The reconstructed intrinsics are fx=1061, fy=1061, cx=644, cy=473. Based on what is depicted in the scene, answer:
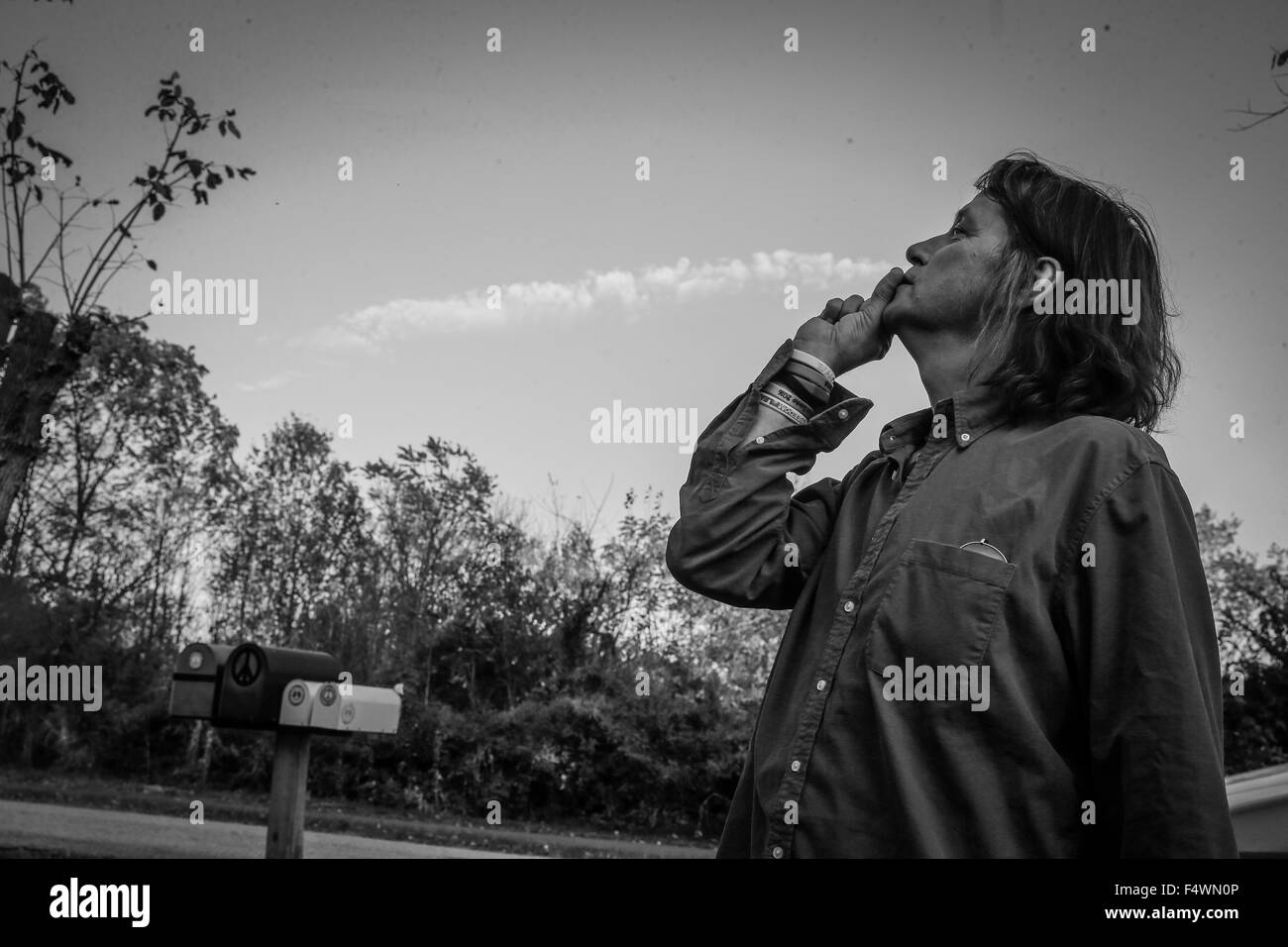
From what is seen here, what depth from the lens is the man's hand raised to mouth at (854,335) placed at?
1725 mm

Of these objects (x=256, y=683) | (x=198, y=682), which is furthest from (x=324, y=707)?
(x=198, y=682)

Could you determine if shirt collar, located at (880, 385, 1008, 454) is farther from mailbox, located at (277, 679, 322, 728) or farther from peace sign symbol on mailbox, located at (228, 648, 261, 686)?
peace sign symbol on mailbox, located at (228, 648, 261, 686)

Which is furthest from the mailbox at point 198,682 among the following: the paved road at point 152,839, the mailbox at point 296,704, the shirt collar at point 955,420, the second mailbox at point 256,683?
the shirt collar at point 955,420

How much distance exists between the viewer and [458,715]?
10844mm

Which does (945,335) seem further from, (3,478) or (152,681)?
(152,681)

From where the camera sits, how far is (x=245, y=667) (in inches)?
150

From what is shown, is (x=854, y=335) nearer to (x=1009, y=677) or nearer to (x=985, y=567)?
(x=985, y=567)

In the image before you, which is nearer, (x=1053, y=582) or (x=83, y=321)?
(x=1053, y=582)

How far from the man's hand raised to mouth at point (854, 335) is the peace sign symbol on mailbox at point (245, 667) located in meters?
2.78

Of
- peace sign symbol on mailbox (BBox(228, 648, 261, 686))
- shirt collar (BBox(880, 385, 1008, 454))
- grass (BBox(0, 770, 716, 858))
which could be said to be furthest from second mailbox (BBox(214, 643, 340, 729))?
grass (BBox(0, 770, 716, 858))

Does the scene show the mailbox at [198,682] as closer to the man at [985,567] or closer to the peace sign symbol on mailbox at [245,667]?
the peace sign symbol on mailbox at [245,667]

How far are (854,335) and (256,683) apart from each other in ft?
9.35

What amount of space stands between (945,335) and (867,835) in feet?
2.61
